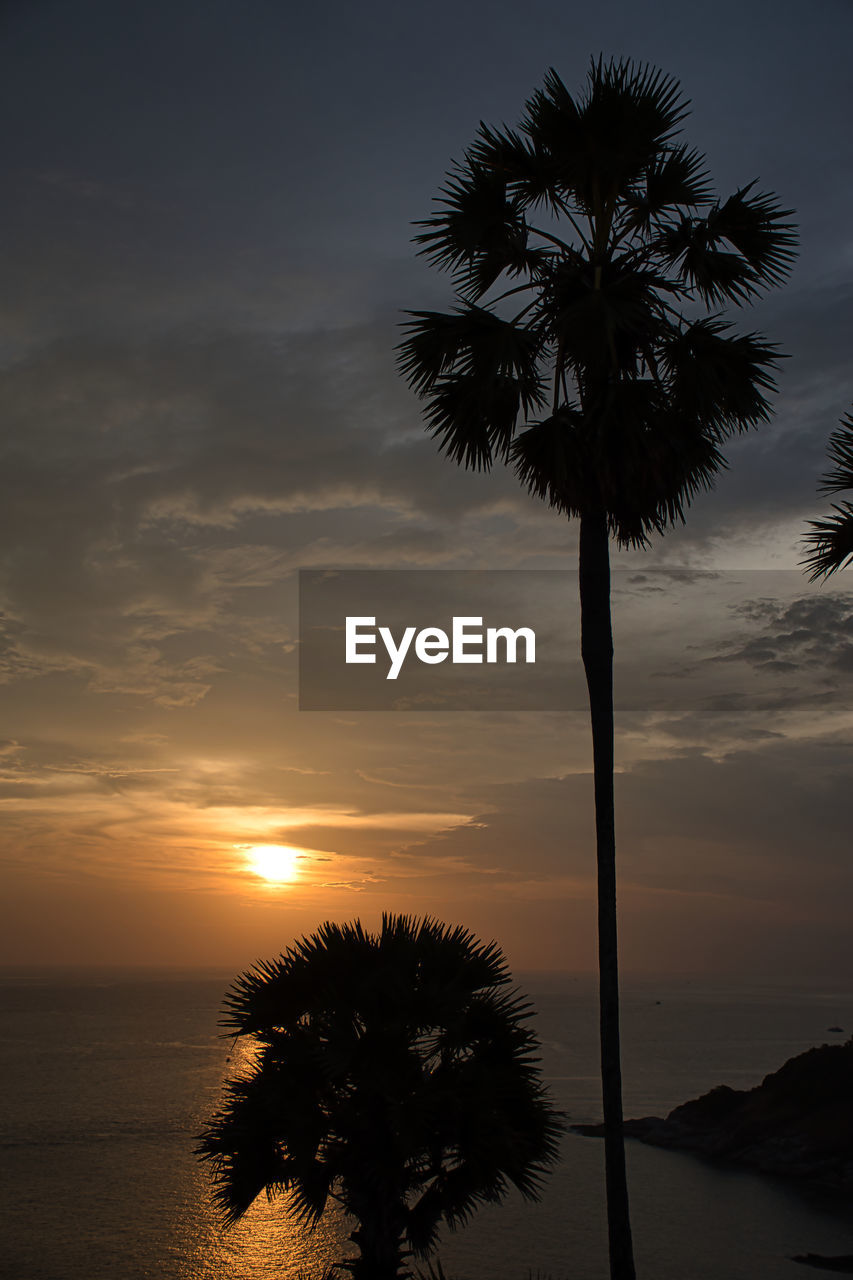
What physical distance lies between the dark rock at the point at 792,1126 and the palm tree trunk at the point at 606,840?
76470 mm

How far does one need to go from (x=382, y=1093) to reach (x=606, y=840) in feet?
13.4

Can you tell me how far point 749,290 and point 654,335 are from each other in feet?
5.46

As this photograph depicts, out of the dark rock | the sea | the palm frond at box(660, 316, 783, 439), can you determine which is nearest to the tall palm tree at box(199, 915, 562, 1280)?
the palm frond at box(660, 316, 783, 439)

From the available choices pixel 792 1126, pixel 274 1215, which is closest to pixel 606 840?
pixel 792 1126

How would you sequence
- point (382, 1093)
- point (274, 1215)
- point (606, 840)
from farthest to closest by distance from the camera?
point (274, 1215) → point (606, 840) → point (382, 1093)

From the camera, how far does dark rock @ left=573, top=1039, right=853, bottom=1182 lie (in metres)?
74.5

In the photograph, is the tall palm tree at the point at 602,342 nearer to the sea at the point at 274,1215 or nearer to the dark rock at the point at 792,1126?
the sea at the point at 274,1215

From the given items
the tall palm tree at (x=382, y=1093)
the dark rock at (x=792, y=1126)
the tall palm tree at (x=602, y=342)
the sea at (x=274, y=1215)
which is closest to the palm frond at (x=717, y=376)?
the tall palm tree at (x=602, y=342)

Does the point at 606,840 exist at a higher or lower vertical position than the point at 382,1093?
higher

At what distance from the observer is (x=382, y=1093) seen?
11.0m

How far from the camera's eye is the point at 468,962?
12445 millimetres

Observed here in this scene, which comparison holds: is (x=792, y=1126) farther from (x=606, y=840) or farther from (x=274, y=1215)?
(x=606, y=840)

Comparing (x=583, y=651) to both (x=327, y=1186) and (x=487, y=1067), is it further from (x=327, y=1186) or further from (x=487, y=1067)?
(x=327, y=1186)

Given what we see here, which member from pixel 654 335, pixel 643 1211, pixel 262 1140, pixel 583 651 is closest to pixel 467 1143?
pixel 262 1140
